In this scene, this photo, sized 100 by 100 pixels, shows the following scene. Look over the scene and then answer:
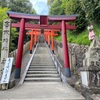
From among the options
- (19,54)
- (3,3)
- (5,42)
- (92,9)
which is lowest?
(19,54)

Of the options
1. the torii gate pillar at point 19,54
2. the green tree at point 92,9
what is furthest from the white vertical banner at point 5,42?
the green tree at point 92,9

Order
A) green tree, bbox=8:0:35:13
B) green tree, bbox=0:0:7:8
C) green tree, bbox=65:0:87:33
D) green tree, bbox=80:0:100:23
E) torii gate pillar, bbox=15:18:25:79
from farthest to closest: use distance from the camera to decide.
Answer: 1. green tree, bbox=8:0:35:13
2. green tree, bbox=0:0:7:8
3. green tree, bbox=65:0:87:33
4. green tree, bbox=80:0:100:23
5. torii gate pillar, bbox=15:18:25:79

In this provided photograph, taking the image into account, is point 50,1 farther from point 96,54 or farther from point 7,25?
point 96,54

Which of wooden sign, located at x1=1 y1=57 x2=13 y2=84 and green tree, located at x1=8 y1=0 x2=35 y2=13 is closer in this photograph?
wooden sign, located at x1=1 y1=57 x2=13 y2=84

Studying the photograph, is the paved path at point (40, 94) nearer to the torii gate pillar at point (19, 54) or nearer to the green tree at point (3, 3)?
the torii gate pillar at point (19, 54)

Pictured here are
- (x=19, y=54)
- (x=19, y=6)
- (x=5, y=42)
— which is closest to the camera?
Answer: (x=5, y=42)

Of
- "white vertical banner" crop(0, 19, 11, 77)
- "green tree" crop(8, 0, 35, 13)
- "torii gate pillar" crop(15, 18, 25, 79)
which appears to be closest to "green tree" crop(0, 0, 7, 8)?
"green tree" crop(8, 0, 35, 13)

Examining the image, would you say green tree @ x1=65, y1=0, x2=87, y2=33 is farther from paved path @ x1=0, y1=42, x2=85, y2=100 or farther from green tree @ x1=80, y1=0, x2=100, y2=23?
paved path @ x1=0, y1=42, x2=85, y2=100

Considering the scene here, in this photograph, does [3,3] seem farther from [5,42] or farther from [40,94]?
[40,94]

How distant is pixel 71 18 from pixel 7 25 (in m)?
4.95

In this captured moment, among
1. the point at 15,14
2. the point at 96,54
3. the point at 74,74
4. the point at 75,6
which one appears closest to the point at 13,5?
the point at 75,6

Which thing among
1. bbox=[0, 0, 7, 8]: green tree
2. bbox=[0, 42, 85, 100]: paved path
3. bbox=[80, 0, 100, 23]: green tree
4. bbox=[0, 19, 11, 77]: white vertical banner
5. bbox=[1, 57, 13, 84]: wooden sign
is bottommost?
bbox=[0, 42, 85, 100]: paved path

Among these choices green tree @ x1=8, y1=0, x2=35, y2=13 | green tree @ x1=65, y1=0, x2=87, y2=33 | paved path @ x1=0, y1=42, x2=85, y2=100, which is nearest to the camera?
paved path @ x1=0, y1=42, x2=85, y2=100

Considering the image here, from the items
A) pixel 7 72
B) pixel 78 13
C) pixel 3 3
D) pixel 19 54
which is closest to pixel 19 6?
pixel 3 3
